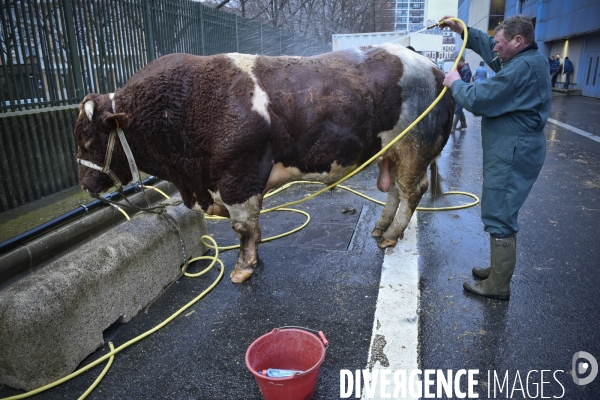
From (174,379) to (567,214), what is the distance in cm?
491

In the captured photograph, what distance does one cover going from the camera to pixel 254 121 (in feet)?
11.2

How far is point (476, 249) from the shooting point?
4.35m

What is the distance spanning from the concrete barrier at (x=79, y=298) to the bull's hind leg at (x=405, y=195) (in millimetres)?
2180

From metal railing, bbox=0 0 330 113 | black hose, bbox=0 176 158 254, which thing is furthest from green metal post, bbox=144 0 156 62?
black hose, bbox=0 176 158 254

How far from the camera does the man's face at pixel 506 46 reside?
3036 millimetres

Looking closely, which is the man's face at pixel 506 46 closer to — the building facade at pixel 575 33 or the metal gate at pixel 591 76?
the building facade at pixel 575 33

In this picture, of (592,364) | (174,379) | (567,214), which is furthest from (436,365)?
(567,214)

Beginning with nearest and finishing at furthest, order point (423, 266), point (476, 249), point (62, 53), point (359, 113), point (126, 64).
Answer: point (359, 113) → point (423, 266) → point (476, 249) → point (62, 53) → point (126, 64)

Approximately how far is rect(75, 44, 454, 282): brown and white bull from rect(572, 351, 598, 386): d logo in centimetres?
202

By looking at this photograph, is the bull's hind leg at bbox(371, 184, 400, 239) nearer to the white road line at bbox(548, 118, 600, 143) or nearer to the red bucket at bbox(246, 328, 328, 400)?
the red bucket at bbox(246, 328, 328, 400)

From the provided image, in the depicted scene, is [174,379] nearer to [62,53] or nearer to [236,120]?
[236,120]

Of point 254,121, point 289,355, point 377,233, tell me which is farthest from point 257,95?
Answer: point 377,233

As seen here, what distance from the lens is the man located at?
9.74 feet

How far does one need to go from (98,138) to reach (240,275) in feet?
5.55
